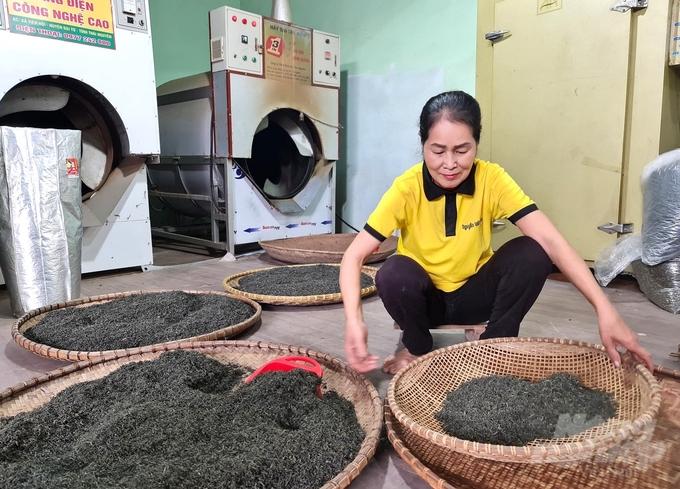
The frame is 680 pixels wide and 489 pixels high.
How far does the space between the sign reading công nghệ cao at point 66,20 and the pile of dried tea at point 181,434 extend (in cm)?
190

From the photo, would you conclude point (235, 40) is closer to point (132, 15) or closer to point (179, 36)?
point (132, 15)

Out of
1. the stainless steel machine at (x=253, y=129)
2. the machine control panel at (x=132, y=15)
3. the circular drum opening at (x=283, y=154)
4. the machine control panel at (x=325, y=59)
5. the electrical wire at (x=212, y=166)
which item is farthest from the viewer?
the circular drum opening at (x=283, y=154)

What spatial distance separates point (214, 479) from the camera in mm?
769

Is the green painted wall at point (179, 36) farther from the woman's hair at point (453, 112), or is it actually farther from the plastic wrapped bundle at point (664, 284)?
the plastic wrapped bundle at point (664, 284)

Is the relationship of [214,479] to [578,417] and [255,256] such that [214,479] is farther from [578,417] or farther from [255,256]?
[255,256]

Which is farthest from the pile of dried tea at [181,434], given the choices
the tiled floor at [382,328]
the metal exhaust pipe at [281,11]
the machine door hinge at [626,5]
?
the metal exhaust pipe at [281,11]

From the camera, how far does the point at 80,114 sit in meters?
2.69

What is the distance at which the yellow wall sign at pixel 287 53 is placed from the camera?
9.95 feet

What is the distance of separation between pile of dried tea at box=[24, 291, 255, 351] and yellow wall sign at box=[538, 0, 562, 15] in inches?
81.1

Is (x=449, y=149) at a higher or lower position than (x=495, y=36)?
lower

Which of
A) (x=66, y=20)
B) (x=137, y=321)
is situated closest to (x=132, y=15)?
(x=66, y=20)

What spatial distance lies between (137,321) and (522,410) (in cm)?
124

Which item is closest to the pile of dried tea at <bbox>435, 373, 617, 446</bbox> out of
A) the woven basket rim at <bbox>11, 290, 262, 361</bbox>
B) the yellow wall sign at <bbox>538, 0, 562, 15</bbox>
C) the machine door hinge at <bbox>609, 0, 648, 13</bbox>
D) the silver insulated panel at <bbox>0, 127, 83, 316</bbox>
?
the woven basket rim at <bbox>11, 290, 262, 361</bbox>

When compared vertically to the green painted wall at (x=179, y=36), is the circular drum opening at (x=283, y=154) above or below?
below
